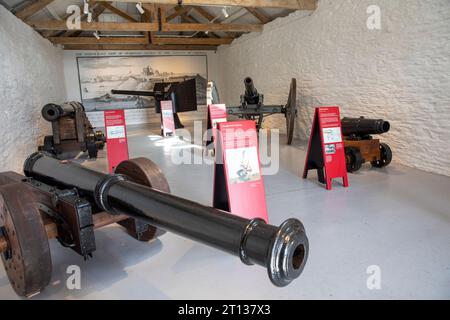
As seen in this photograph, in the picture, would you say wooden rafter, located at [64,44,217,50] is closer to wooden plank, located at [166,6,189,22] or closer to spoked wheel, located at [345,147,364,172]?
wooden plank, located at [166,6,189,22]

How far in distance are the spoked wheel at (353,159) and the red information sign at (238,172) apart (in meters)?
2.16

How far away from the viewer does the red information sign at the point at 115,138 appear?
4719 millimetres

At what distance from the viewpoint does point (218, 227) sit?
1220mm

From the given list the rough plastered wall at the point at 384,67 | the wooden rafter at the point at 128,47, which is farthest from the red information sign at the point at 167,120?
the wooden rafter at the point at 128,47

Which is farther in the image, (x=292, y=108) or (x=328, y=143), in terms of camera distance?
(x=292, y=108)

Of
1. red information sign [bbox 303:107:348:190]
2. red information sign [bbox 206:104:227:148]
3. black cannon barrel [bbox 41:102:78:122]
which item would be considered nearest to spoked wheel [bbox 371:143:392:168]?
red information sign [bbox 303:107:348:190]

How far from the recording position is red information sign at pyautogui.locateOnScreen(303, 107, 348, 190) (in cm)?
383

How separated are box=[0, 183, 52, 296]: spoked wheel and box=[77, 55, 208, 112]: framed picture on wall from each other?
37.9 ft

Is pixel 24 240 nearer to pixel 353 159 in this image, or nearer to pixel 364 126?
pixel 353 159

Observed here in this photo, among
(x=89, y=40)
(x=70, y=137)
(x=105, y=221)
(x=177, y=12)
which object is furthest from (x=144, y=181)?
(x=89, y=40)

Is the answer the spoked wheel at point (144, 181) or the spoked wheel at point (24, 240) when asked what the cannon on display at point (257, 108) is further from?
the spoked wheel at point (24, 240)

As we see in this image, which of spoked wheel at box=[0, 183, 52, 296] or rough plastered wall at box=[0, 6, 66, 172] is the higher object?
rough plastered wall at box=[0, 6, 66, 172]

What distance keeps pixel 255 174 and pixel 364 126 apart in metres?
2.55
